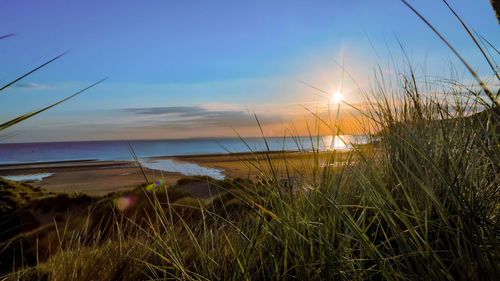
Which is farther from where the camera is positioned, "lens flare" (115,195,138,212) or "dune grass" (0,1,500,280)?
"lens flare" (115,195,138,212)

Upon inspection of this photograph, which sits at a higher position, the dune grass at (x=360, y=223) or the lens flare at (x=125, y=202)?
the dune grass at (x=360, y=223)

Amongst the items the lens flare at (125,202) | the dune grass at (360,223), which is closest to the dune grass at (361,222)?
the dune grass at (360,223)

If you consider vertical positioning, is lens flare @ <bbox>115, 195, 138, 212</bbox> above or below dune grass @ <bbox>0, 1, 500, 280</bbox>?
below

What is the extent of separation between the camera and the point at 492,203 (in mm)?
1277

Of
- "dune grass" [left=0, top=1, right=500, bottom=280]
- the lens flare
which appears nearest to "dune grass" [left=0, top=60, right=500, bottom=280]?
"dune grass" [left=0, top=1, right=500, bottom=280]

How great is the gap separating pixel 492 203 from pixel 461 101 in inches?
44.3

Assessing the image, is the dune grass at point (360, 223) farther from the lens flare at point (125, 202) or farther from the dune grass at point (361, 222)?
the lens flare at point (125, 202)

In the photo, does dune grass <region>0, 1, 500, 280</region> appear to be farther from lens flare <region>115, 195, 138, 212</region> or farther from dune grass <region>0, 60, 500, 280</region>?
lens flare <region>115, 195, 138, 212</region>

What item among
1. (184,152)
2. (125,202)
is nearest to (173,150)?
(184,152)

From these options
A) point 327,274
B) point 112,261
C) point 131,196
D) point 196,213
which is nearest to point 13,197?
point 131,196

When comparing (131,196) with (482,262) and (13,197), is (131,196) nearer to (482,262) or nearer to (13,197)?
(13,197)

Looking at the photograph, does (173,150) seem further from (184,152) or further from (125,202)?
(125,202)

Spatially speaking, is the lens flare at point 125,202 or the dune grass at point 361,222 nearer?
the dune grass at point 361,222

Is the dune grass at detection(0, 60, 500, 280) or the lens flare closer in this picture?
the dune grass at detection(0, 60, 500, 280)
